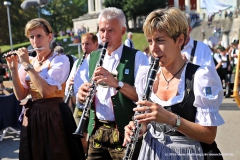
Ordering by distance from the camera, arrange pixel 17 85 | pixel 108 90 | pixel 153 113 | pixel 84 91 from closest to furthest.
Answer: pixel 153 113 < pixel 84 91 < pixel 108 90 < pixel 17 85

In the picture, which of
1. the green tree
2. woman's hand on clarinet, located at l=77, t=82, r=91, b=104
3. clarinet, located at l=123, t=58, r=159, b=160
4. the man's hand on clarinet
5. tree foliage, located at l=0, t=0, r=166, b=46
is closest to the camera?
clarinet, located at l=123, t=58, r=159, b=160

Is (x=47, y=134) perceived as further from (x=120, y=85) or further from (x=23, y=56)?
(x=120, y=85)

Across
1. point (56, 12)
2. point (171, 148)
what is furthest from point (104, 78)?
point (56, 12)

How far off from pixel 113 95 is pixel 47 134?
80cm

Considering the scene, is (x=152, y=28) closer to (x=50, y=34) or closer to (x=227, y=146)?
(x=50, y=34)

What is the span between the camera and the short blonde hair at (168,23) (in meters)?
1.81

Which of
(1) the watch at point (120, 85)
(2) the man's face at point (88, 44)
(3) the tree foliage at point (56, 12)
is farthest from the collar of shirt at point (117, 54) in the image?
(3) the tree foliage at point (56, 12)

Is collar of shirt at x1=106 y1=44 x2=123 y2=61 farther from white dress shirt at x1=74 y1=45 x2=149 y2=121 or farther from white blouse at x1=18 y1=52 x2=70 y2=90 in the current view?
white blouse at x1=18 y1=52 x2=70 y2=90

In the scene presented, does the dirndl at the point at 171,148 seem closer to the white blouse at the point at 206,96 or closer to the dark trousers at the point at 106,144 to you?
the white blouse at the point at 206,96

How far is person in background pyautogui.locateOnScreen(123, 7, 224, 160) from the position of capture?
1751mm

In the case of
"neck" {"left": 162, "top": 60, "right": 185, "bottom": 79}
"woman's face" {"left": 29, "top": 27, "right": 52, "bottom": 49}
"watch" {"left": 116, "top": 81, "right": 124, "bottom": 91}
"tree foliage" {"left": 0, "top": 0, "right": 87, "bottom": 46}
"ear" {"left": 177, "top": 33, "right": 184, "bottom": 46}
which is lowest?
"watch" {"left": 116, "top": 81, "right": 124, "bottom": 91}

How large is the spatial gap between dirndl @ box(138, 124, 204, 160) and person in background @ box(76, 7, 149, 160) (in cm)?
70

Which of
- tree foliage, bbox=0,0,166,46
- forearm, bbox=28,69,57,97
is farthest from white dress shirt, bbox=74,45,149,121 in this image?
tree foliage, bbox=0,0,166,46

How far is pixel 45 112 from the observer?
9.71ft
